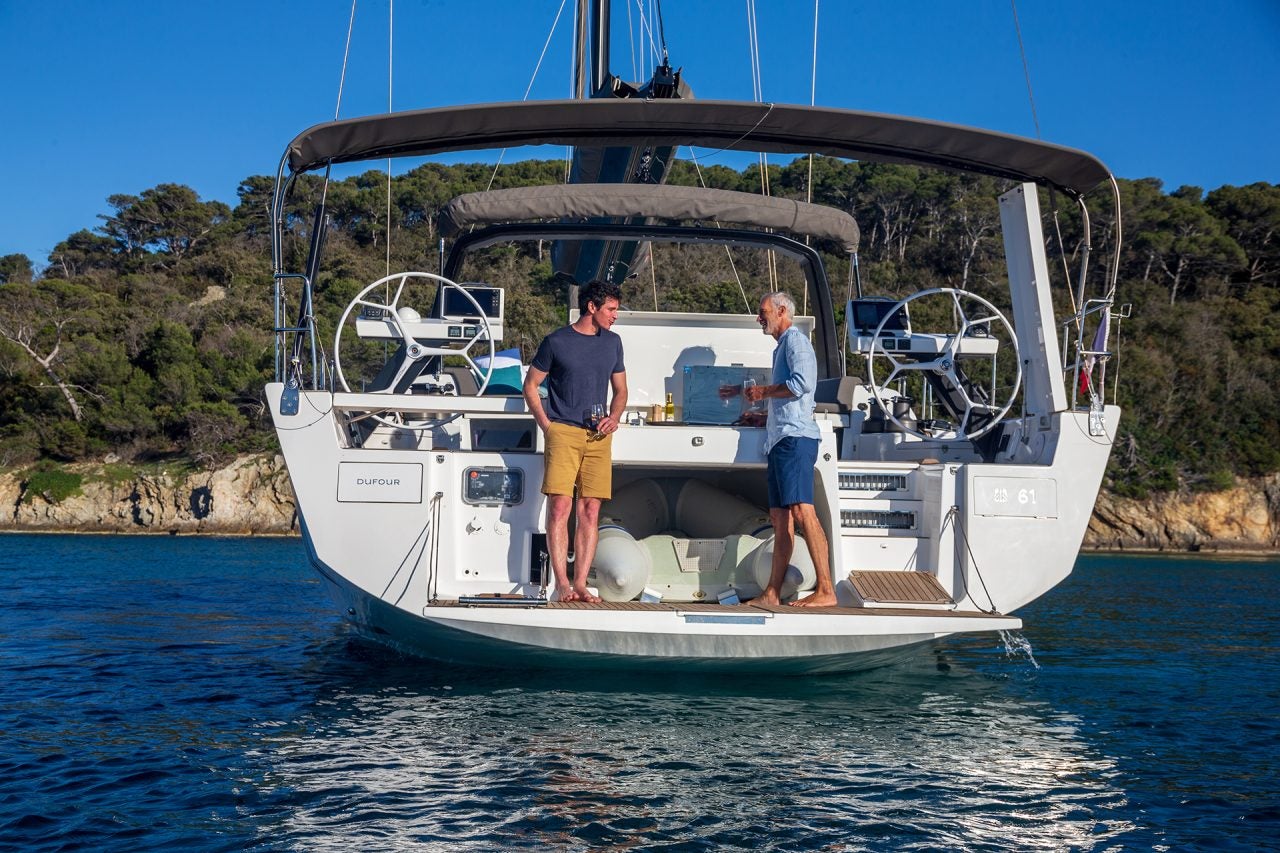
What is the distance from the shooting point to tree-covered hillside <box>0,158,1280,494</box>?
34.3 metres

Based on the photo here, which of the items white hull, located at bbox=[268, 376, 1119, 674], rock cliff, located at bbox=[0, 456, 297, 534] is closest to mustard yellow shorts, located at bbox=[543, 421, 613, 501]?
white hull, located at bbox=[268, 376, 1119, 674]

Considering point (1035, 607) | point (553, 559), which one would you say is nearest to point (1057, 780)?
point (553, 559)

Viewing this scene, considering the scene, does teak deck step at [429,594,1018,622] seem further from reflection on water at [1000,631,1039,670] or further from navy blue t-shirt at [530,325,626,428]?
reflection on water at [1000,631,1039,670]

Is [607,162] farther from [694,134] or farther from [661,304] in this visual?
[661,304]

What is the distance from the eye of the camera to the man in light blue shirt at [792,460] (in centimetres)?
591

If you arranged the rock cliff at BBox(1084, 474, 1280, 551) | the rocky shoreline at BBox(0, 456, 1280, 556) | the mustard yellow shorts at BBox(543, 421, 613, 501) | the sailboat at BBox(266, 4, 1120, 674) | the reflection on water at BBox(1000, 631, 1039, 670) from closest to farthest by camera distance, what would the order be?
the sailboat at BBox(266, 4, 1120, 674)
the mustard yellow shorts at BBox(543, 421, 613, 501)
the reflection on water at BBox(1000, 631, 1039, 670)
the rock cliff at BBox(1084, 474, 1280, 551)
the rocky shoreline at BBox(0, 456, 1280, 556)

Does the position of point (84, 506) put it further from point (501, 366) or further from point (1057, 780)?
point (1057, 780)

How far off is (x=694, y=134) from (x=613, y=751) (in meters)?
4.01

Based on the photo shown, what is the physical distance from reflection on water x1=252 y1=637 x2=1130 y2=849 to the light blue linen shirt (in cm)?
149

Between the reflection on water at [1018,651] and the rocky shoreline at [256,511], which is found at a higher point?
the rocky shoreline at [256,511]

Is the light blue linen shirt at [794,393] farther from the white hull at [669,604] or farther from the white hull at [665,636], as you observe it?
the white hull at [665,636]

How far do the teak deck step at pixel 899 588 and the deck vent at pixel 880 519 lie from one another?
1.04ft

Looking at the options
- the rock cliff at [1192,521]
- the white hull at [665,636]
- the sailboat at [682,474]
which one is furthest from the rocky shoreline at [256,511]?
the white hull at [665,636]

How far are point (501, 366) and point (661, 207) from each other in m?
2.44
